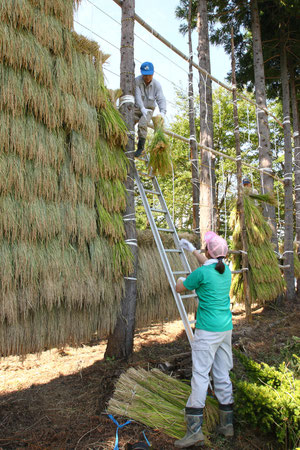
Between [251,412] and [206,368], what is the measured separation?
1.30 ft

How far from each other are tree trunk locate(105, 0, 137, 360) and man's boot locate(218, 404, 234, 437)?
1.24 metres

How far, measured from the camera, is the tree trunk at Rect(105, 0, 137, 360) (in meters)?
3.39

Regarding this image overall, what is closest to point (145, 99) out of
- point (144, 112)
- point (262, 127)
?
point (144, 112)

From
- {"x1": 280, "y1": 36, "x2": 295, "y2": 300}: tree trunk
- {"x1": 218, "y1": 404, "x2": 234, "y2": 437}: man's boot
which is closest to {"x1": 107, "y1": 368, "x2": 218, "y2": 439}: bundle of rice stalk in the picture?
{"x1": 218, "y1": 404, "x2": 234, "y2": 437}: man's boot

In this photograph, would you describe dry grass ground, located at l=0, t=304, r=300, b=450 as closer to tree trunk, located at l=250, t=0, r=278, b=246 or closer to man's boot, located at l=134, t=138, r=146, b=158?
man's boot, located at l=134, t=138, r=146, b=158

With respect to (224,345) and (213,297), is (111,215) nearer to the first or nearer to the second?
(213,297)

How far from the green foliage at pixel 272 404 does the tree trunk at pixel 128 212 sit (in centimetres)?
131

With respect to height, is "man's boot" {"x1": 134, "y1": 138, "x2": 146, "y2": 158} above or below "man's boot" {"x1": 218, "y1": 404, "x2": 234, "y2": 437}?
above

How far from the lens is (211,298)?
8.08 feet

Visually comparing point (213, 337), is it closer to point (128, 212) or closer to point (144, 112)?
point (128, 212)

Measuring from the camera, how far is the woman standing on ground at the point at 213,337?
2.32 metres

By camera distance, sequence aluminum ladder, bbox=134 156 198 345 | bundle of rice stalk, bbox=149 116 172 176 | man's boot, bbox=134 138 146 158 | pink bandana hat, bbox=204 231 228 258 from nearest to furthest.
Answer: pink bandana hat, bbox=204 231 228 258
aluminum ladder, bbox=134 156 198 345
bundle of rice stalk, bbox=149 116 172 176
man's boot, bbox=134 138 146 158

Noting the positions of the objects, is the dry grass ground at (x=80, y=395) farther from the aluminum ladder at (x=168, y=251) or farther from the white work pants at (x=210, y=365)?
the aluminum ladder at (x=168, y=251)

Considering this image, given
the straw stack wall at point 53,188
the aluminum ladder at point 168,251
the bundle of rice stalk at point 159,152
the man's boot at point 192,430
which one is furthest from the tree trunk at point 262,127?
the man's boot at point 192,430
